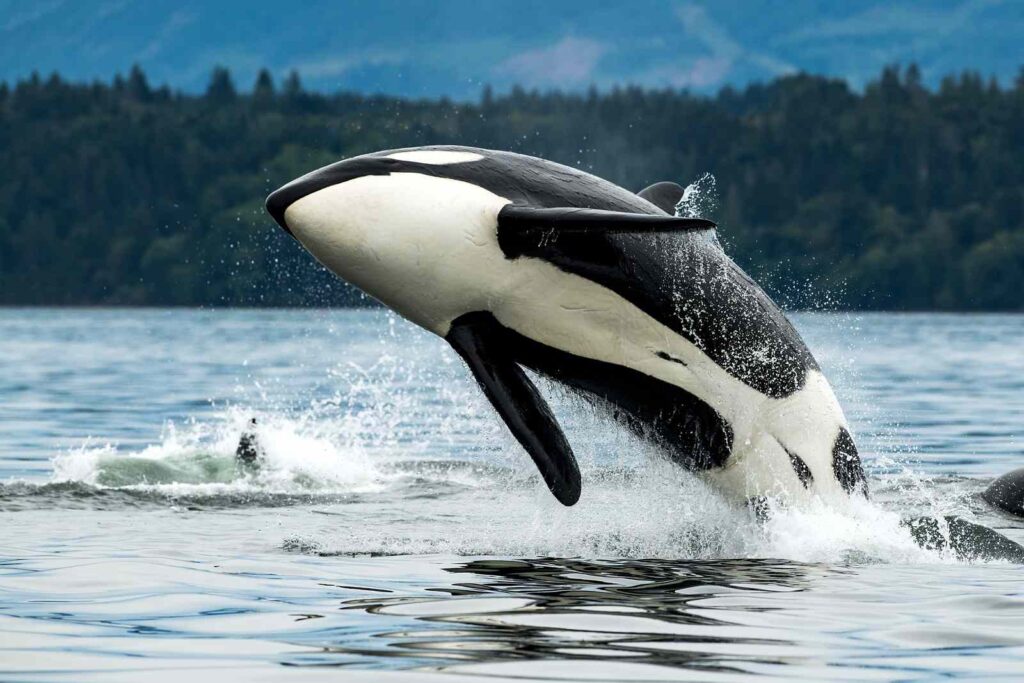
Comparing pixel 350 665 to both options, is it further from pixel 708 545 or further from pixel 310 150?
pixel 310 150

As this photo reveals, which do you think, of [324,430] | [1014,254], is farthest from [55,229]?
[324,430]

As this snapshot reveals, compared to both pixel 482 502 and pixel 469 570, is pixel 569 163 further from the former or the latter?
pixel 469 570

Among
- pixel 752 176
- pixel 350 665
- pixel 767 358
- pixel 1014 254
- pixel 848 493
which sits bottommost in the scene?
pixel 350 665

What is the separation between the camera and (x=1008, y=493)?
14961 millimetres

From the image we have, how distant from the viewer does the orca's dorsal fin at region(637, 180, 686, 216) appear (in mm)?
12242

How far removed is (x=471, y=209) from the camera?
34.6ft

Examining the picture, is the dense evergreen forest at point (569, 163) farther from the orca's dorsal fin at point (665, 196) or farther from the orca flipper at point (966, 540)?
the orca flipper at point (966, 540)

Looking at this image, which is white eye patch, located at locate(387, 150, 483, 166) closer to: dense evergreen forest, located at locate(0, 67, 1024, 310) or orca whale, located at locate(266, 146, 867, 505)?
orca whale, located at locate(266, 146, 867, 505)

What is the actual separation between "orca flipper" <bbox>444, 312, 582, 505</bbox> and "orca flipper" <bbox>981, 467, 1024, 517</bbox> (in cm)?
550

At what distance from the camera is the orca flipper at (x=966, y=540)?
11.0 m

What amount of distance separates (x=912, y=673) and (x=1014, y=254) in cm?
11074

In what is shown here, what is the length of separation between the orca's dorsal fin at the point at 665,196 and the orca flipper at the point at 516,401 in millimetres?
1977

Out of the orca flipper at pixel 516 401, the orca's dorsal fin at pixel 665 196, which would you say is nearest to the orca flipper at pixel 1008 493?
the orca's dorsal fin at pixel 665 196

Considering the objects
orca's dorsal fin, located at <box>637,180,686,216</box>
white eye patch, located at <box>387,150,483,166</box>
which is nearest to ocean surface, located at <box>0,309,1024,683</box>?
orca's dorsal fin, located at <box>637,180,686,216</box>
